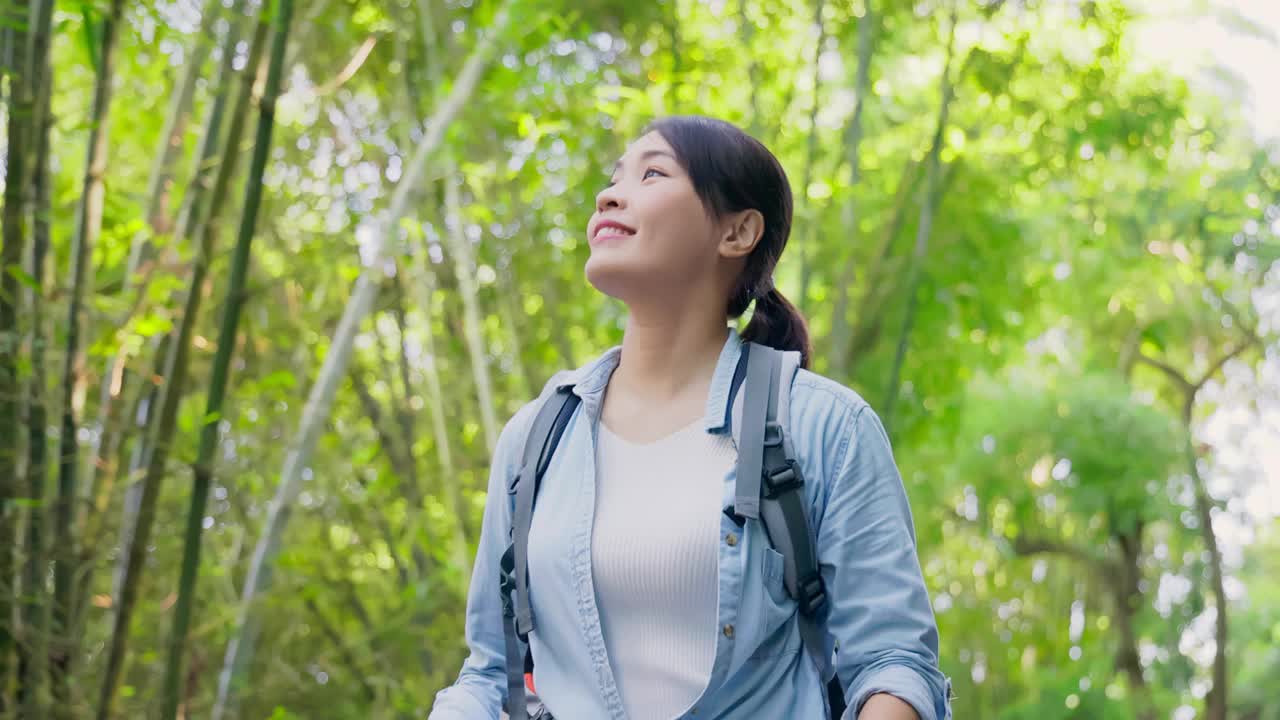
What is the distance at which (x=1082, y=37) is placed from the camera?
5.26 metres

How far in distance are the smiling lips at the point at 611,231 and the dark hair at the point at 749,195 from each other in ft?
0.26

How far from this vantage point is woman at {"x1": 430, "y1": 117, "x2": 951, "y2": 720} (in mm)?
1214

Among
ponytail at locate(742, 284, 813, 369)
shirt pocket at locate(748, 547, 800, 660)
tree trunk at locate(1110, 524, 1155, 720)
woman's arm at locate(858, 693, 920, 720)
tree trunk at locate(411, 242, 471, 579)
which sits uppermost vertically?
ponytail at locate(742, 284, 813, 369)

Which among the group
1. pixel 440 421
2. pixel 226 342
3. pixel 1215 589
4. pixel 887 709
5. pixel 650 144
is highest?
pixel 650 144

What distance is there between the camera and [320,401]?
3.25 metres

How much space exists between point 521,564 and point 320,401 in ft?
6.64

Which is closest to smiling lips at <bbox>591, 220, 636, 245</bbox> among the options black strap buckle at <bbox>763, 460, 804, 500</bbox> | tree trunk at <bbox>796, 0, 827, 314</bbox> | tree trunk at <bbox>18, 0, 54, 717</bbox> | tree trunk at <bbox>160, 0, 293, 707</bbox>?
black strap buckle at <bbox>763, 460, 804, 500</bbox>

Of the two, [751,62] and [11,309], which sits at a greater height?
[751,62]

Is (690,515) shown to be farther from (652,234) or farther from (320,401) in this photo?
(320,401)

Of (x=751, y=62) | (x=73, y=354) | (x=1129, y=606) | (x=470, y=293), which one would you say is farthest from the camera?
(x=1129, y=606)

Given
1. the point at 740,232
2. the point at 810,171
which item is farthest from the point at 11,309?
the point at 810,171

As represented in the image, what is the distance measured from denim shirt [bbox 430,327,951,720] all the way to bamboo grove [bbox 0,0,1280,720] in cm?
114

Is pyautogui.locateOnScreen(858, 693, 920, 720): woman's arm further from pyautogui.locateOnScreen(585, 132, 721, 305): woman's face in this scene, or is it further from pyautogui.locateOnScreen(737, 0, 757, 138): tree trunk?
pyautogui.locateOnScreen(737, 0, 757, 138): tree trunk

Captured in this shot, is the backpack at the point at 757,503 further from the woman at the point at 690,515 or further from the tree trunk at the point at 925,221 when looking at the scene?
the tree trunk at the point at 925,221
